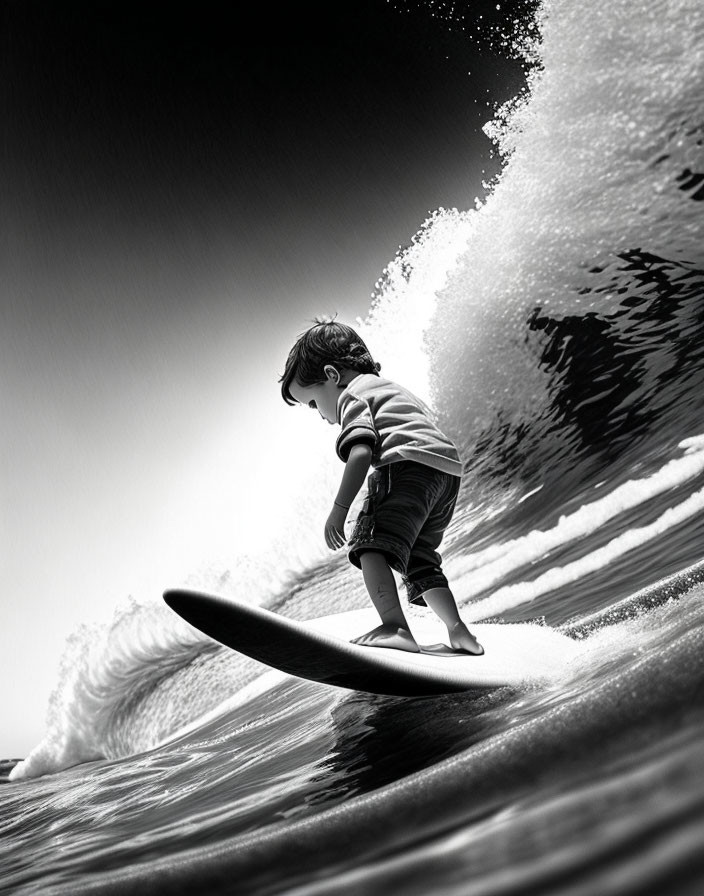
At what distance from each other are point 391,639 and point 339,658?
0.11 m

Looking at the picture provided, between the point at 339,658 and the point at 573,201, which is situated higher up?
the point at 573,201

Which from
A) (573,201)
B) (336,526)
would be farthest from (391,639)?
(573,201)

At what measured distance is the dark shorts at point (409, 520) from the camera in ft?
2.75

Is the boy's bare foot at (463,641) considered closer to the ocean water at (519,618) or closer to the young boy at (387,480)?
the young boy at (387,480)

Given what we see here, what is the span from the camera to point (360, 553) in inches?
32.9

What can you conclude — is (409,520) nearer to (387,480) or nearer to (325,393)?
(387,480)

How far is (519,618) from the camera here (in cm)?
143

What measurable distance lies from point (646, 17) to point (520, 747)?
4355 millimetres

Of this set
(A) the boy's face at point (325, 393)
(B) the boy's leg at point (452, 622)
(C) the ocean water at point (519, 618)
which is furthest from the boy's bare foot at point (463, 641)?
(A) the boy's face at point (325, 393)

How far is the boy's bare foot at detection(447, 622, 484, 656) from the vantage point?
85 cm

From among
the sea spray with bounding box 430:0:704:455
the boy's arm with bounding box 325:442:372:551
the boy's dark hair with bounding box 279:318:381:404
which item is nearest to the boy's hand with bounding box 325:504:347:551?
the boy's arm with bounding box 325:442:372:551

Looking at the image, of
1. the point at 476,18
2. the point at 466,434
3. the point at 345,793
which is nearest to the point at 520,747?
the point at 345,793

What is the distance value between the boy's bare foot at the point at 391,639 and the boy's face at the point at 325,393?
0.34 m

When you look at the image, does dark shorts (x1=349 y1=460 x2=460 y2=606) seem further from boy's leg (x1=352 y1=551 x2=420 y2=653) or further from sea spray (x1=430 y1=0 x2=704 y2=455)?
sea spray (x1=430 y1=0 x2=704 y2=455)
